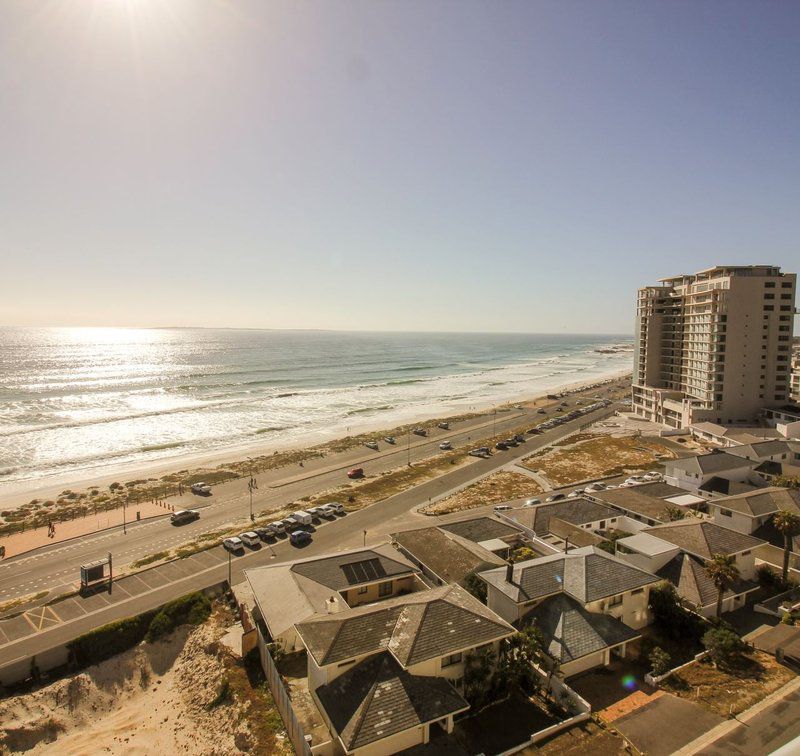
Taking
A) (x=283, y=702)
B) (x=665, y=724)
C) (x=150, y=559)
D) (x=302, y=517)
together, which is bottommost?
(x=150, y=559)

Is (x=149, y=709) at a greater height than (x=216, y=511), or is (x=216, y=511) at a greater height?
(x=216, y=511)

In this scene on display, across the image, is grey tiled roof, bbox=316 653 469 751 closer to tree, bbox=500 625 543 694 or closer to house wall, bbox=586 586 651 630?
tree, bbox=500 625 543 694

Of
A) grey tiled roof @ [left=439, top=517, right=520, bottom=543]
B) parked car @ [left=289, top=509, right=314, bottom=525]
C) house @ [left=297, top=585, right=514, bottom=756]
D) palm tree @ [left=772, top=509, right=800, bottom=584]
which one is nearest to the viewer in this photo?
house @ [left=297, top=585, right=514, bottom=756]

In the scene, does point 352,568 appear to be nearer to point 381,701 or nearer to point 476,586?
point 476,586

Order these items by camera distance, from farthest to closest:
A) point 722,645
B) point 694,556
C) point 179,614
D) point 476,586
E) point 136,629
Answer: point 694,556 < point 179,614 < point 476,586 < point 136,629 < point 722,645

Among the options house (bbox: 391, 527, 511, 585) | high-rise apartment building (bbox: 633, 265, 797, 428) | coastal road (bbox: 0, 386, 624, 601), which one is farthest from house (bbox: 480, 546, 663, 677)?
high-rise apartment building (bbox: 633, 265, 797, 428)

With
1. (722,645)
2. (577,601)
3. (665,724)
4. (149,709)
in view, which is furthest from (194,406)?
(665,724)

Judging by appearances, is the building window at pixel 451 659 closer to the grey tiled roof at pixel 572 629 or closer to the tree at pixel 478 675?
the tree at pixel 478 675

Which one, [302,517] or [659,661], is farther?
[302,517]
